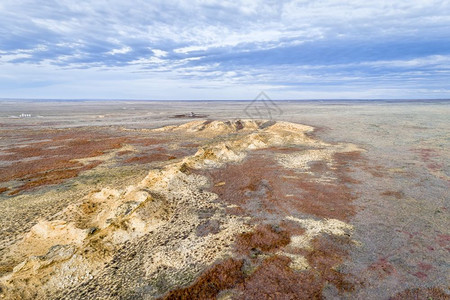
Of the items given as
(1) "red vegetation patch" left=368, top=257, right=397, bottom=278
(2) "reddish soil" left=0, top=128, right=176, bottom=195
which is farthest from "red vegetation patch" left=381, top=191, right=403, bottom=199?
(2) "reddish soil" left=0, top=128, right=176, bottom=195

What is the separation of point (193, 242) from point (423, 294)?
6110 millimetres

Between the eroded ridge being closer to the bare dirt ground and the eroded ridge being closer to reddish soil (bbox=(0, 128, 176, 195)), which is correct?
the bare dirt ground

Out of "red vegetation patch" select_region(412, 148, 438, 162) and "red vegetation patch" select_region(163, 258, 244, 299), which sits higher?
"red vegetation patch" select_region(163, 258, 244, 299)

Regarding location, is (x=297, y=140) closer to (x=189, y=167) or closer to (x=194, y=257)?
(x=189, y=167)

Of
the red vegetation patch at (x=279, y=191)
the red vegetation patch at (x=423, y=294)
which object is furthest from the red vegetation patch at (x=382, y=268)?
the red vegetation patch at (x=279, y=191)

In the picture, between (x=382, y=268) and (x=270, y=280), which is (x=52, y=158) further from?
(x=382, y=268)

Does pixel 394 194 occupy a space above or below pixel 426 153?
above

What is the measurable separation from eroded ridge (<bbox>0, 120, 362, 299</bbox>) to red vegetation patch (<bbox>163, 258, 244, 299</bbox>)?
0.09 feet

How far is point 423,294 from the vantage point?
6344 millimetres

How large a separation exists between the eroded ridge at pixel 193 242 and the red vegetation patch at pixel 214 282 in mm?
26

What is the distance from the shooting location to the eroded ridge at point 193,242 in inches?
265

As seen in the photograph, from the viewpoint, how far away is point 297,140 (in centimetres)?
2788

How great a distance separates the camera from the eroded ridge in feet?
22.1

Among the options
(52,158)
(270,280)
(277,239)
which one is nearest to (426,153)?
(277,239)
